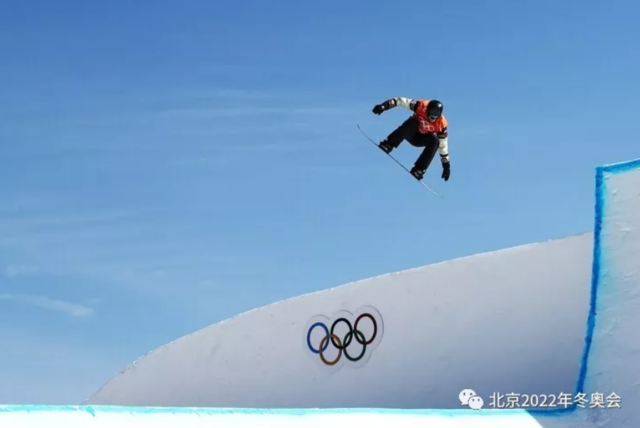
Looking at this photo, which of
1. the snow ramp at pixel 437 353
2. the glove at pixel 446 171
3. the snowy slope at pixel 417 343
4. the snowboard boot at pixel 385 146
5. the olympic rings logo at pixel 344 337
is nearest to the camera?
the snow ramp at pixel 437 353

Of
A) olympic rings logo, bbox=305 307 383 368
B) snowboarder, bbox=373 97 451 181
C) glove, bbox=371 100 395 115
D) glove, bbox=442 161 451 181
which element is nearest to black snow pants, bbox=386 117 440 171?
snowboarder, bbox=373 97 451 181

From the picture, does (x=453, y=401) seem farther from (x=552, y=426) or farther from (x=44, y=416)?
(x=44, y=416)

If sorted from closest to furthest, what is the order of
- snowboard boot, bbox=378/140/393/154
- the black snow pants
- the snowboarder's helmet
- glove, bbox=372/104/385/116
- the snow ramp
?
the snow ramp → glove, bbox=372/104/385/116 → the snowboarder's helmet → the black snow pants → snowboard boot, bbox=378/140/393/154

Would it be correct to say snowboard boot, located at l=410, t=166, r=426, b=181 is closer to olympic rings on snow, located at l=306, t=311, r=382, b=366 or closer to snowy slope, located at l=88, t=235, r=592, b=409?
snowy slope, located at l=88, t=235, r=592, b=409

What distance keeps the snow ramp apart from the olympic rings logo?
19mm

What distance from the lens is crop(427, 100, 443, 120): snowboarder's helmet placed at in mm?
13469

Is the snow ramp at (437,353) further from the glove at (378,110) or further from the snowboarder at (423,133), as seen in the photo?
the glove at (378,110)

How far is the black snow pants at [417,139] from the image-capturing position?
1394 centimetres

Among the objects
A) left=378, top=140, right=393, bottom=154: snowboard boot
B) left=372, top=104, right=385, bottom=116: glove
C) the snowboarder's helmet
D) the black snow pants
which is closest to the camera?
left=372, top=104, right=385, bottom=116: glove

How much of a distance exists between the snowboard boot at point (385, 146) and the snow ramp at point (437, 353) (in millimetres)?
1969

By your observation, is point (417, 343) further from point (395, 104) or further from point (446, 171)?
point (395, 104)

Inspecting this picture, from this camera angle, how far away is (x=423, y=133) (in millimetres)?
13898

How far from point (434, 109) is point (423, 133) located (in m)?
0.52

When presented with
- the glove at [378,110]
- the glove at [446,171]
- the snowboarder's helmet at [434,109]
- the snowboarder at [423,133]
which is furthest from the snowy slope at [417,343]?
the glove at [378,110]
